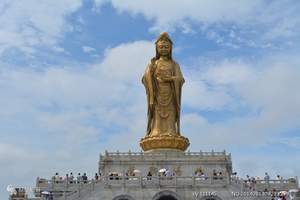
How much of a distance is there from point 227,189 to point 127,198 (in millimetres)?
5024

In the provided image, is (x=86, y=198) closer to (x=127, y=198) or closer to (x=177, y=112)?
(x=127, y=198)

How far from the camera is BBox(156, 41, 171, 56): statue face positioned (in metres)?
44.1

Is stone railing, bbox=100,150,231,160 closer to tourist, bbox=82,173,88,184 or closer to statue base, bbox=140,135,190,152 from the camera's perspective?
statue base, bbox=140,135,190,152

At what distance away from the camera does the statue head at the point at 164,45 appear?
44.1 meters

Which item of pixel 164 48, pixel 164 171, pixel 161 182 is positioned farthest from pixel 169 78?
pixel 161 182

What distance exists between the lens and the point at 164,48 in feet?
145

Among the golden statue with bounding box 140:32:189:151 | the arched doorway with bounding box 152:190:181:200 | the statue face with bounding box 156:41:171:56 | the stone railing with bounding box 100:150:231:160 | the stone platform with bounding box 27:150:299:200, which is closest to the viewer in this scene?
the stone platform with bounding box 27:150:299:200

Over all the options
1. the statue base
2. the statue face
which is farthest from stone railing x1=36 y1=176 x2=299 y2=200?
the statue face

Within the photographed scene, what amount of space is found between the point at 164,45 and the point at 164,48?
217 millimetres

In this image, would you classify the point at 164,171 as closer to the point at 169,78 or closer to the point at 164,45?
the point at 169,78

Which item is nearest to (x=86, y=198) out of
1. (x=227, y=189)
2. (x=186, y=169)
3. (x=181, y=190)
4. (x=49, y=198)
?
(x=49, y=198)

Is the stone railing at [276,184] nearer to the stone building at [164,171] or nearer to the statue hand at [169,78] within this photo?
the stone building at [164,171]

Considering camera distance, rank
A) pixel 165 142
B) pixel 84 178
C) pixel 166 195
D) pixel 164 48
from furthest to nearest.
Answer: pixel 164 48 → pixel 165 142 → pixel 84 178 → pixel 166 195

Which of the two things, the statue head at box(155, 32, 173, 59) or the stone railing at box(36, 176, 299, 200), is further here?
the statue head at box(155, 32, 173, 59)
